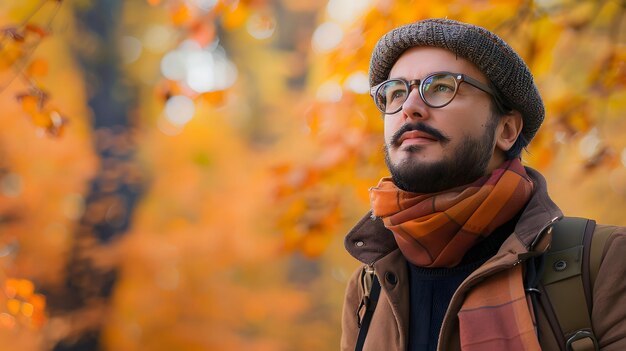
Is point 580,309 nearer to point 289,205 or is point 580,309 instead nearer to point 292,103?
point 289,205

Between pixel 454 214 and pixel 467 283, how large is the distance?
234 mm

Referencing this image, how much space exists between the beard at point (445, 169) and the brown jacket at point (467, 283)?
8.3 inches

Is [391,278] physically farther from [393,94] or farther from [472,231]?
[393,94]

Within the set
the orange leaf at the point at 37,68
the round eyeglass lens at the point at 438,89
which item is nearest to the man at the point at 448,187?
the round eyeglass lens at the point at 438,89

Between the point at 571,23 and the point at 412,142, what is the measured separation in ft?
9.45

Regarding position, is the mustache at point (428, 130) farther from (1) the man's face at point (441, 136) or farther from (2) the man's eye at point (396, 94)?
(2) the man's eye at point (396, 94)

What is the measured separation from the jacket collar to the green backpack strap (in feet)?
0.23

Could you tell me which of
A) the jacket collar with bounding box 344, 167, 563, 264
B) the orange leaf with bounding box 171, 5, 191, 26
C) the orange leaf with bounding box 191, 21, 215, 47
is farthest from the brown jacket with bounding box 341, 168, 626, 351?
the orange leaf with bounding box 171, 5, 191, 26

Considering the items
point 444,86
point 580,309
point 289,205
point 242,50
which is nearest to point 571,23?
point 289,205

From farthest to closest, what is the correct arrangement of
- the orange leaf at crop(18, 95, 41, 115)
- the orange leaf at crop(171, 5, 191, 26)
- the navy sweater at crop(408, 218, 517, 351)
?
1. the orange leaf at crop(171, 5, 191, 26)
2. the orange leaf at crop(18, 95, 41, 115)
3. the navy sweater at crop(408, 218, 517, 351)

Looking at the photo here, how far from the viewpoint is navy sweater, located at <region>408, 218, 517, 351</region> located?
2193 mm

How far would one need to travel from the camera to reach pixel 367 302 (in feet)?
7.83

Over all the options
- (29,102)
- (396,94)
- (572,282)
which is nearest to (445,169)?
(396,94)

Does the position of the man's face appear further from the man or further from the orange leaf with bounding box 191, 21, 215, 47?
the orange leaf with bounding box 191, 21, 215, 47
